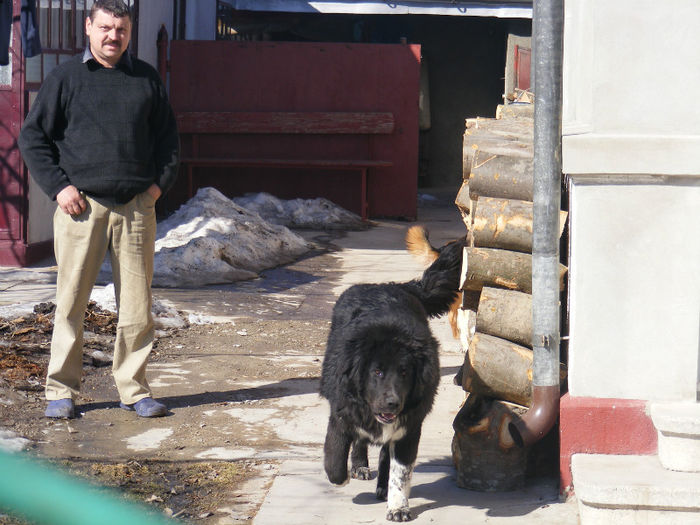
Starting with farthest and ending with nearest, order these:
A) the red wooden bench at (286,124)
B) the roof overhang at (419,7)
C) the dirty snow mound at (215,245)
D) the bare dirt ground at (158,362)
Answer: the roof overhang at (419,7) → the red wooden bench at (286,124) → the dirty snow mound at (215,245) → the bare dirt ground at (158,362)

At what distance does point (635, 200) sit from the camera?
12.7 feet

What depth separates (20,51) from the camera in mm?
9328

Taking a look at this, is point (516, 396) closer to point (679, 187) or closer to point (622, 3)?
point (679, 187)

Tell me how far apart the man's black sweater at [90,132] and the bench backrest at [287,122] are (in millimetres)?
8951

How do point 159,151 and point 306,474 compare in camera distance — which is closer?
point 306,474

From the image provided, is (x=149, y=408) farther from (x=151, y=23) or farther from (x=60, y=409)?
(x=151, y=23)

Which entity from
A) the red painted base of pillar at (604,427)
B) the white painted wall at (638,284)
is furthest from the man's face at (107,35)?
the red painted base of pillar at (604,427)

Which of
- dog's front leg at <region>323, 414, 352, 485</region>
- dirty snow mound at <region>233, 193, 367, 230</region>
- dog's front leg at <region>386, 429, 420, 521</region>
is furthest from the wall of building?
dog's front leg at <region>386, 429, 420, 521</region>

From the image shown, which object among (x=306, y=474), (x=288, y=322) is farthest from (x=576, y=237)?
(x=288, y=322)

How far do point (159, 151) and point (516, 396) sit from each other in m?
2.40

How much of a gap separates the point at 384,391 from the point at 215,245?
5967 millimetres

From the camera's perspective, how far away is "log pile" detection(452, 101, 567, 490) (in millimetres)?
4340

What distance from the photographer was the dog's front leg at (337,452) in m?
4.08

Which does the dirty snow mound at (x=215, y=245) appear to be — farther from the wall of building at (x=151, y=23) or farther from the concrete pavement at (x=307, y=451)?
the wall of building at (x=151, y=23)
